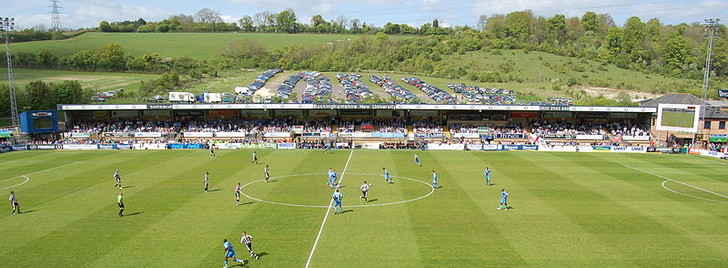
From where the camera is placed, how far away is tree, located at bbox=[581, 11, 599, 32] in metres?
171

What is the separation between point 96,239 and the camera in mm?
22438

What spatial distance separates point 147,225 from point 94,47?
129m

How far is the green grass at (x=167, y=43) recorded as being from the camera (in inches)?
4970

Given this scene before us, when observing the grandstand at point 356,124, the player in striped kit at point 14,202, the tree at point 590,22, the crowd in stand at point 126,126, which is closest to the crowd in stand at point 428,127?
the grandstand at point 356,124

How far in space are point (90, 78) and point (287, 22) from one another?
98971mm

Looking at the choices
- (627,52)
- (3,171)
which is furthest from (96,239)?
(627,52)

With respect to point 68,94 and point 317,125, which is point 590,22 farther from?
point 68,94

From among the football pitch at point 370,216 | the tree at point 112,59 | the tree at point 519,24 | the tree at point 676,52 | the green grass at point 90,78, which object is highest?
the tree at point 519,24

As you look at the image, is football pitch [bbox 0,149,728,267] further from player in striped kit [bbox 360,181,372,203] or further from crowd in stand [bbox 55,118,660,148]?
crowd in stand [bbox 55,118,660,148]

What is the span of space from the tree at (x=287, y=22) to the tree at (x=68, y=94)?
4605 inches

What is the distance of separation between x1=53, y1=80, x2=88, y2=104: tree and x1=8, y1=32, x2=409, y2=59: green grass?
45.9m

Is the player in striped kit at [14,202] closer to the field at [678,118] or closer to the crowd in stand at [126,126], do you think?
the crowd in stand at [126,126]

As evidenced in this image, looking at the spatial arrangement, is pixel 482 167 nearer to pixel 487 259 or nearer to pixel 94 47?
pixel 487 259

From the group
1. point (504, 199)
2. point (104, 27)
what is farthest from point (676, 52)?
point (104, 27)
